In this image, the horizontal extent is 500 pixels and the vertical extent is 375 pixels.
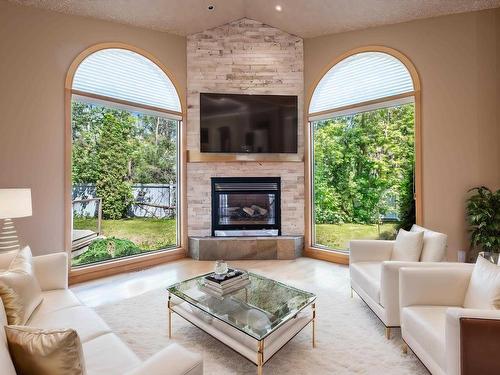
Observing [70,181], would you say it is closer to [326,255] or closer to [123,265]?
[123,265]

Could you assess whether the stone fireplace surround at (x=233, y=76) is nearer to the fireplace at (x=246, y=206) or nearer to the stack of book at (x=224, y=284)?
the fireplace at (x=246, y=206)

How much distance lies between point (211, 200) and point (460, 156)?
148 inches

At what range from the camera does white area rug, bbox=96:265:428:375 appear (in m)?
1.99

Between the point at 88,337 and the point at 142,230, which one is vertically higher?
the point at 142,230

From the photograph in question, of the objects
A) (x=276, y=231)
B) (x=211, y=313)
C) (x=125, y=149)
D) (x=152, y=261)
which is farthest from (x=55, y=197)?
(x=276, y=231)

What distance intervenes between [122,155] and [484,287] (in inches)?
177

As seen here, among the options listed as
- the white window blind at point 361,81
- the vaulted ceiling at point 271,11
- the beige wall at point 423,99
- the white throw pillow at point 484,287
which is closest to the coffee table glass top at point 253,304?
the white throw pillow at point 484,287

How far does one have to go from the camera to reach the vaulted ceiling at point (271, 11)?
3723 mm

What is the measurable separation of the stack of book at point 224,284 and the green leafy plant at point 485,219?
3070mm

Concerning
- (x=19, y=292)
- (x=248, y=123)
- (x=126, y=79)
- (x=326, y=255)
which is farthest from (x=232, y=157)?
(x=19, y=292)

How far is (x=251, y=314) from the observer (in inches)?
81.7

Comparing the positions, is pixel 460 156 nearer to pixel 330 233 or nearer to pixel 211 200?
pixel 330 233

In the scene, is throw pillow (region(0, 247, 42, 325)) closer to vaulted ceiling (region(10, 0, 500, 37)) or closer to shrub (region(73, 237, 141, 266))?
shrub (region(73, 237, 141, 266))

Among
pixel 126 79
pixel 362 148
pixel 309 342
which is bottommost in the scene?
pixel 309 342
